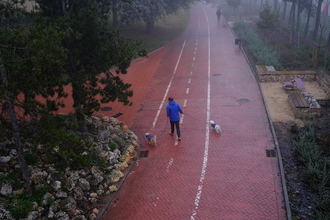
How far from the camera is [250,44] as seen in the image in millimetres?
31562

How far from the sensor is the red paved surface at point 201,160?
35.9ft

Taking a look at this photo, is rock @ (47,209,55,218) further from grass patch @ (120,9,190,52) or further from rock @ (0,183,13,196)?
grass patch @ (120,9,190,52)

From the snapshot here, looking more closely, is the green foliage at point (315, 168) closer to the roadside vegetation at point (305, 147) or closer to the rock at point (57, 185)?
the roadside vegetation at point (305, 147)

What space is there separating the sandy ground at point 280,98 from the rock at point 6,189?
37.0 feet

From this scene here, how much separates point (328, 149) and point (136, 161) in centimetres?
698

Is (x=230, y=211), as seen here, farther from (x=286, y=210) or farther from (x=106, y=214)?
(x=106, y=214)

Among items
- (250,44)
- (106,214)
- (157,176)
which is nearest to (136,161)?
(157,176)

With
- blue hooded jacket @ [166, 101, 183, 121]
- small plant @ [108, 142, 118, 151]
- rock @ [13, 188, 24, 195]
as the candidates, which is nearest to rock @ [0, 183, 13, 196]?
rock @ [13, 188, 24, 195]

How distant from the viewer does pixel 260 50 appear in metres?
28.3

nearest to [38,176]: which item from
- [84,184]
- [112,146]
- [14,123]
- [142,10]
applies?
[84,184]

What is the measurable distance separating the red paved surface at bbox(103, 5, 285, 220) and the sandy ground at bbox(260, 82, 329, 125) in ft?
1.78

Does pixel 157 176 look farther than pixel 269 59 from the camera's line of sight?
No

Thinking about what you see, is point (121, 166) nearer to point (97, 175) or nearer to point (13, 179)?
point (97, 175)

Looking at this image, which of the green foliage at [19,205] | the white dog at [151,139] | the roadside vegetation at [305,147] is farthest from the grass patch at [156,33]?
the green foliage at [19,205]
